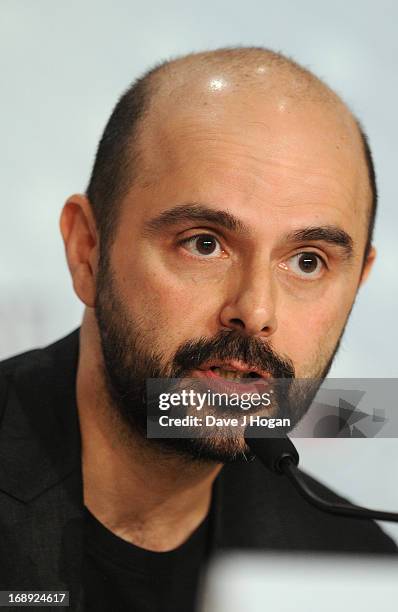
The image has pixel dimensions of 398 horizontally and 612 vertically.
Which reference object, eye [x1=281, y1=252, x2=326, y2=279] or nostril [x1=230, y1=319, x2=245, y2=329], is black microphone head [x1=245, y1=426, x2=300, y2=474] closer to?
nostril [x1=230, y1=319, x2=245, y2=329]

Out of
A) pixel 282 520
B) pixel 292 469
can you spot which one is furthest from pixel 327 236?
pixel 282 520

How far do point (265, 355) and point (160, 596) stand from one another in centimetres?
41

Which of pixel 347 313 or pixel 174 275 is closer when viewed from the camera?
pixel 174 275

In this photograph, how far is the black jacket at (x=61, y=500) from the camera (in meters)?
1.18

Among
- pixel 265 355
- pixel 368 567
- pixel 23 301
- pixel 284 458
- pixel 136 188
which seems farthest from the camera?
pixel 23 301

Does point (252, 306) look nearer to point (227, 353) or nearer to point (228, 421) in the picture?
point (227, 353)

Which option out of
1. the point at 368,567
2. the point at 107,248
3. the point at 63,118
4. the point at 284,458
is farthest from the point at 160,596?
the point at 63,118

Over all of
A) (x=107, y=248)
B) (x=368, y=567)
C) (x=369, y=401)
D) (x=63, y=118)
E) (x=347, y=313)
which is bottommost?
(x=368, y=567)

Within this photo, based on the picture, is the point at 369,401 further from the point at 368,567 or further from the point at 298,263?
the point at 368,567

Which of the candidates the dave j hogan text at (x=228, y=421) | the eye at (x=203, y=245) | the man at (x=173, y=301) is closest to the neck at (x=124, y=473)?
the man at (x=173, y=301)

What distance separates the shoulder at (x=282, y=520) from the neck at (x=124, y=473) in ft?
0.40

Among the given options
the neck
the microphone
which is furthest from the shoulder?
the microphone

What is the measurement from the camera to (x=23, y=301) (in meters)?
1.53

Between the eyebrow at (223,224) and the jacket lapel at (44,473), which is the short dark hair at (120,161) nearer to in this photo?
the eyebrow at (223,224)
